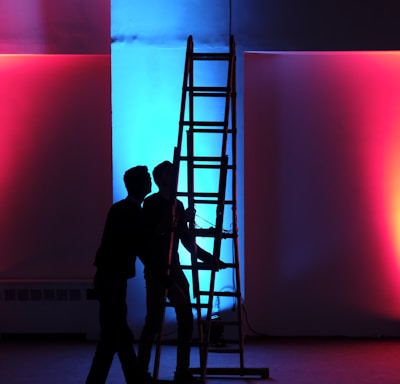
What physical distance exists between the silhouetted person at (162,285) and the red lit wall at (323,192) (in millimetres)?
2018

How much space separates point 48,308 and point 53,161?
140 centimetres

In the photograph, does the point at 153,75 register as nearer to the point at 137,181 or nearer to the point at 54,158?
the point at 54,158

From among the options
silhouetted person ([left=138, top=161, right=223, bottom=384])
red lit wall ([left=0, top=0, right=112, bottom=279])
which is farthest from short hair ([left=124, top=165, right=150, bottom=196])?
red lit wall ([left=0, top=0, right=112, bottom=279])

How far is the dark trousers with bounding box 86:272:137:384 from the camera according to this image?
5203 mm

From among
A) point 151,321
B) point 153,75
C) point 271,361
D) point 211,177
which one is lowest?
→ point 271,361

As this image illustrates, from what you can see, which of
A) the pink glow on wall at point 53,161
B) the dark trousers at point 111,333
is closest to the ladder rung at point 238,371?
the dark trousers at point 111,333

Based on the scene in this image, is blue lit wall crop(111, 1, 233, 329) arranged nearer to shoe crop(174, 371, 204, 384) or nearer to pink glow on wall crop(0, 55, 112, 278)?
pink glow on wall crop(0, 55, 112, 278)

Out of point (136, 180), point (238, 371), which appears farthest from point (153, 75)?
point (238, 371)

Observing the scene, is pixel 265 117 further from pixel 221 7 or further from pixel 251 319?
pixel 251 319

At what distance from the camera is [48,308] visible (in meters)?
7.96

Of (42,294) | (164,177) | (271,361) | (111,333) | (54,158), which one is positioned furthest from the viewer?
(54,158)

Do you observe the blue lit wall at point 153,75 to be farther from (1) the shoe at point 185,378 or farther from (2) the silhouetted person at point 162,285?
(1) the shoe at point 185,378

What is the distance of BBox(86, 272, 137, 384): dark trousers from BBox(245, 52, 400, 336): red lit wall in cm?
282

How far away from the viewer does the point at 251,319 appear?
26.2ft
